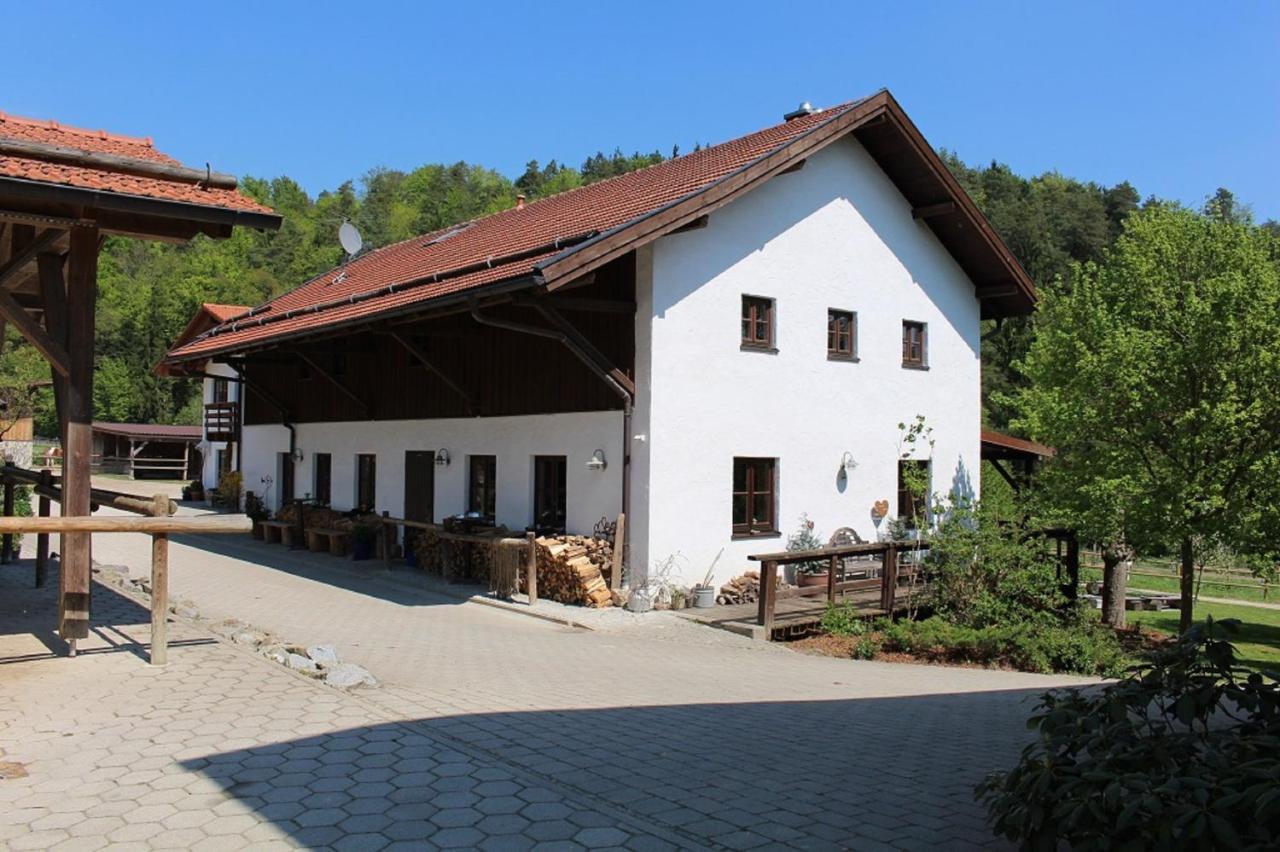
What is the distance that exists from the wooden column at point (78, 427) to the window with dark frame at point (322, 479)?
1403 cm

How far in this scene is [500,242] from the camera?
1747 centimetres

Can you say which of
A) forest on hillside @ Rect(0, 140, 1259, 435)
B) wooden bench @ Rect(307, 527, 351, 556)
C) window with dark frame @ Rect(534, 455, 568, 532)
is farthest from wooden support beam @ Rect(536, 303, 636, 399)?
forest on hillside @ Rect(0, 140, 1259, 435)

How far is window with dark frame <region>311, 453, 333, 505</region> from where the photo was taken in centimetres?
2178

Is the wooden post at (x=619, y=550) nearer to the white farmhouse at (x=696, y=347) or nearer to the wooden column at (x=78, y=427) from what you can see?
the white farmhouse at (x=696, y=347)

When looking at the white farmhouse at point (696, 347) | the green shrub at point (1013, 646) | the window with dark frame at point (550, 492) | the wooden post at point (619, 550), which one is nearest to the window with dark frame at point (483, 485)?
the white farmhouse at point (696, 347)

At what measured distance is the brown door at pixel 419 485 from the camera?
59.4ft

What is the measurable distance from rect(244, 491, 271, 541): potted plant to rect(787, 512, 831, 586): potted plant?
40.0 feet

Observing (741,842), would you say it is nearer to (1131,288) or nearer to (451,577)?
(451,577)

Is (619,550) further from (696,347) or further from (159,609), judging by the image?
(159,609)

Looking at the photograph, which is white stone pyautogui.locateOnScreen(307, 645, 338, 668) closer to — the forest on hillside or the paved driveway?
the paved driveway

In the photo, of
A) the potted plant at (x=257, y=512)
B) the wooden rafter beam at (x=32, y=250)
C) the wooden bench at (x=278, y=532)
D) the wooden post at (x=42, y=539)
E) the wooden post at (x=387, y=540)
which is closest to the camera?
the wooden rafter beam at (x=32, y=250)

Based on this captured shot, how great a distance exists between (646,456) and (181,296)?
6886 centimetres

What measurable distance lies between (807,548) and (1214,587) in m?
22.1

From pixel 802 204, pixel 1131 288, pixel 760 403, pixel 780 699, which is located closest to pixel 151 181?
pixel 780 699
